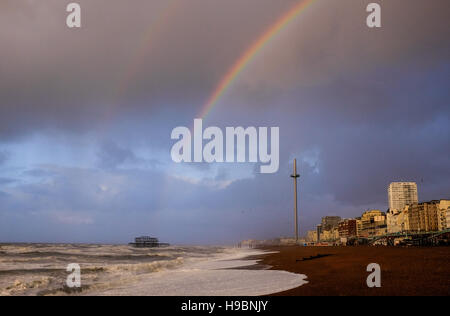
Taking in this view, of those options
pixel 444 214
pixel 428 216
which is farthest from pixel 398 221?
pixel 444 214

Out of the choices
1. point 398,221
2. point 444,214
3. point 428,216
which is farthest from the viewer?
point 398,221

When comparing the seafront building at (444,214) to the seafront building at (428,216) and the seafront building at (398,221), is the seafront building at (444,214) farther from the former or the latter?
the seafront building at (398,221)

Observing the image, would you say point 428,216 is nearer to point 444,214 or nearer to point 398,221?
point 444,214

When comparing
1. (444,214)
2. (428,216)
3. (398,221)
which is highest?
(444,214)

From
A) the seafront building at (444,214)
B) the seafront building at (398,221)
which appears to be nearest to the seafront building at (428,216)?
the seafront building at (444,214)

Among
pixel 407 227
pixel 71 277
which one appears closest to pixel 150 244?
pixel 407 227

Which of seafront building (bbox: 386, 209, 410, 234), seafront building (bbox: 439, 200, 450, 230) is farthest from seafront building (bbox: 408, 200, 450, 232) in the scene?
seafront building (bbox: 386, 209, 410, 234)

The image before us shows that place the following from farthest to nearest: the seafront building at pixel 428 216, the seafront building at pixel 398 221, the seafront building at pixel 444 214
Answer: the seafront building at pixel 398 221 → the seafront building at pixel 428 216 → the seafront building at pixel 444 214
